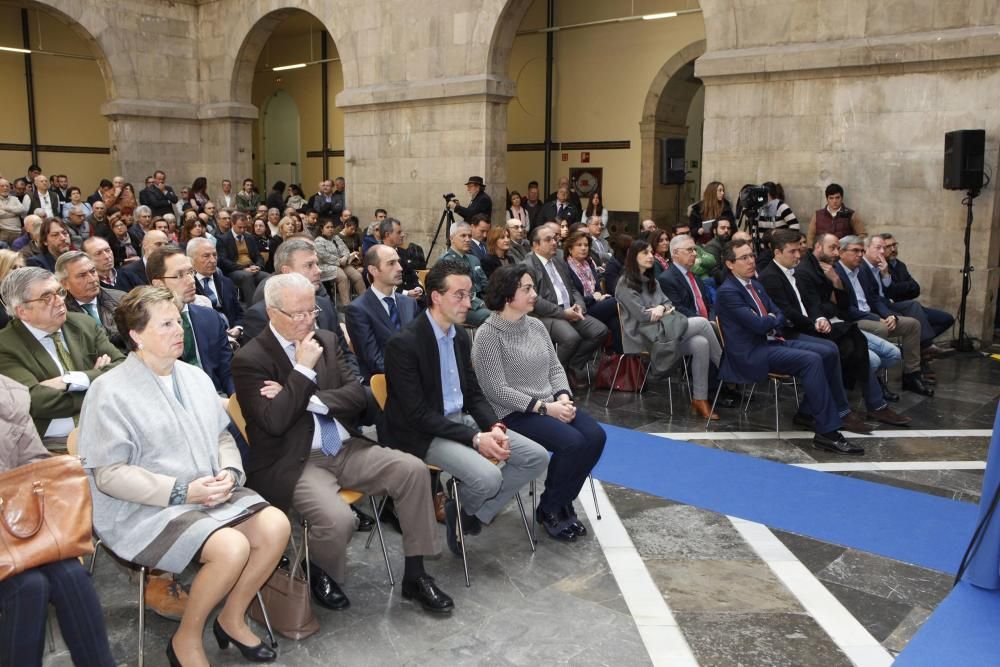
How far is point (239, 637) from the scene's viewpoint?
299cm

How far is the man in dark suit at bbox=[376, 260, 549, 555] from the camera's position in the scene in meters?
3.71

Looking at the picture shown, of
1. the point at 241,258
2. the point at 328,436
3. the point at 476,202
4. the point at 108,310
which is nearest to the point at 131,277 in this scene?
the point at 108,310

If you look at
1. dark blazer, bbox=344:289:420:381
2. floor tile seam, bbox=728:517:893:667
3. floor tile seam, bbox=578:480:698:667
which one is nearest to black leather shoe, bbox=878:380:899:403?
floor tile seam, bbox=728:517:893:667

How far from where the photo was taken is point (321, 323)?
4.59 meters

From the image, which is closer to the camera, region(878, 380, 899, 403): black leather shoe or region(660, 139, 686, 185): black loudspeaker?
region(878, 380, 899, 403): black leather shoe

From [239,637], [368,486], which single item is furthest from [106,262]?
[239,637]

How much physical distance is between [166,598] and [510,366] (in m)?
1.84

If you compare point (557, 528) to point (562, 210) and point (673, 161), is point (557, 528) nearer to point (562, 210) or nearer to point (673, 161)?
point (673, 161)

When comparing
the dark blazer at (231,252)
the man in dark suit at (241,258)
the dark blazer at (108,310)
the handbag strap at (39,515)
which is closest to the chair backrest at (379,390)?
the handbag strap at (39,515)

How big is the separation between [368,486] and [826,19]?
7.65m

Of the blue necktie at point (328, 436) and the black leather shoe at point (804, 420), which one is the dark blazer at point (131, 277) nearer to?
the blue necktie at point (328, 436)

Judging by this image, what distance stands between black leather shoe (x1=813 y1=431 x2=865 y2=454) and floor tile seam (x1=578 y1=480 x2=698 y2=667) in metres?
1.77

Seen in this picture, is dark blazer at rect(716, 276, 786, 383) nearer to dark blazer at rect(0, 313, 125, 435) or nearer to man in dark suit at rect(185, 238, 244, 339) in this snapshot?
man in dark suit at rect(185, 238, 244, 339)

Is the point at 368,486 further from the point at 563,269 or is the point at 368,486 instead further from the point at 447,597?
the point at 563,269
